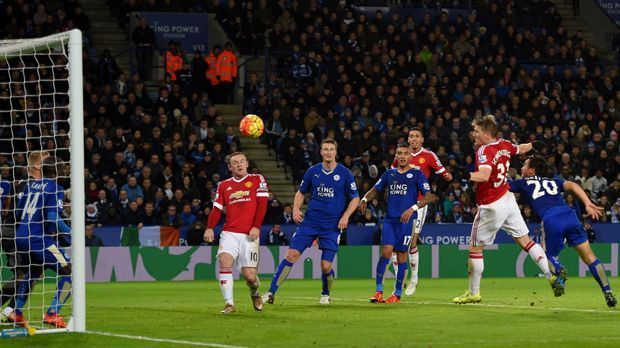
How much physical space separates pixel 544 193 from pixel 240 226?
14.1ft

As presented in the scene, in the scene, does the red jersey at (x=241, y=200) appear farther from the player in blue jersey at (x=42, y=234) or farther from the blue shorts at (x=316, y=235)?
the player in blue jersey at (x=42, y=234)

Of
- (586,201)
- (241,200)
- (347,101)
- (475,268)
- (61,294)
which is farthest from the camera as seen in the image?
(347,101)

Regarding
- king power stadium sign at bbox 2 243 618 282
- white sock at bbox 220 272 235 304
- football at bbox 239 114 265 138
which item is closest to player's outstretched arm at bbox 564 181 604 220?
white sock at bbox 220 272 235 304

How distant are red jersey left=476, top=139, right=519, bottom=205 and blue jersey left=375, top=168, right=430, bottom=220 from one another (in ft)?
4.07

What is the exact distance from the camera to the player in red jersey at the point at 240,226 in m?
14.8

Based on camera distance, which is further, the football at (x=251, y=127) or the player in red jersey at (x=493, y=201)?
the football at (x=251, y=127)

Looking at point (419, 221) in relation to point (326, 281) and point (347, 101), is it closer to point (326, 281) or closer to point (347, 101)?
point (326, 281)

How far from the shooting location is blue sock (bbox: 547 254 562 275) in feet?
51.4

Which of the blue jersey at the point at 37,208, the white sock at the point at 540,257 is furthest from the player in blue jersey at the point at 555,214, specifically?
the blue jersey at the point at 37,208

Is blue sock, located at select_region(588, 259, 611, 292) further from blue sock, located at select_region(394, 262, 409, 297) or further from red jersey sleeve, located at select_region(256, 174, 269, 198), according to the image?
red jersey sleeve, located at select_region(256, 174, 269, 198)

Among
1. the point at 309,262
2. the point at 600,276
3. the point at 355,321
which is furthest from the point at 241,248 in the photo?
the point at 309,262

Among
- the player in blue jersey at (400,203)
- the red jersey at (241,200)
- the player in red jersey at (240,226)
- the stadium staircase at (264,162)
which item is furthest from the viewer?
the stadium staircase at (264,162)

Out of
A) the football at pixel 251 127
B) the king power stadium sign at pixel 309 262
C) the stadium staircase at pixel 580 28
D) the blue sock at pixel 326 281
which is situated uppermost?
the stadium staircase at pixel 580 28

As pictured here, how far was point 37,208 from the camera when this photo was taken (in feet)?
44.7
